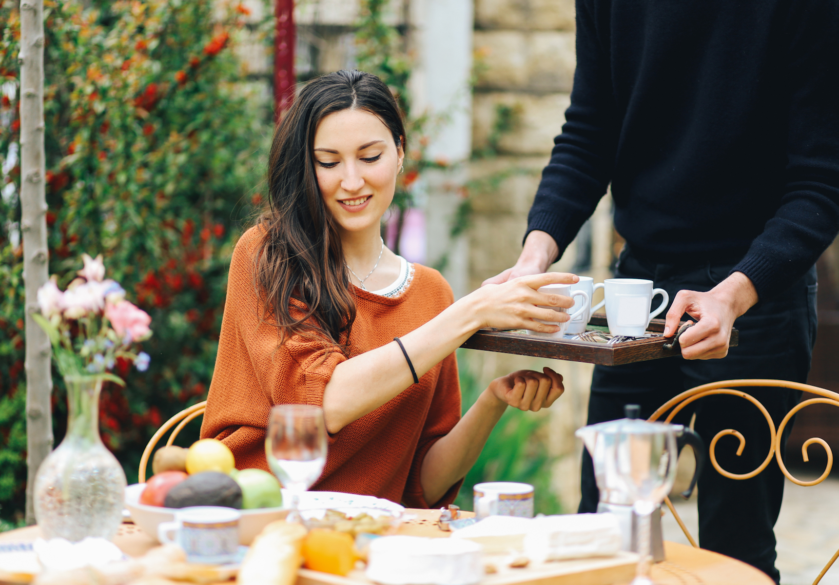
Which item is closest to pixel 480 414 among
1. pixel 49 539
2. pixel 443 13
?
pixel 49 539

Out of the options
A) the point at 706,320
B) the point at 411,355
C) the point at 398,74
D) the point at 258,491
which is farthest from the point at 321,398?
the point at 398,74

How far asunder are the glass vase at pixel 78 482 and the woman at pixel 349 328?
54 centimetres

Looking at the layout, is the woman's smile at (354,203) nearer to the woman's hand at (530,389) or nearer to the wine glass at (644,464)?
the woman's hand at (530,389)

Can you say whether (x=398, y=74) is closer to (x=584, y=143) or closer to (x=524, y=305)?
(x=584, y=143)

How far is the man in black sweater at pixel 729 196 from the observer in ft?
5.76

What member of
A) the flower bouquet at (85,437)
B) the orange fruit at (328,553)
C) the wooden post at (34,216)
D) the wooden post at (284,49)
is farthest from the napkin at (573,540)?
the wooden post at (284,49)

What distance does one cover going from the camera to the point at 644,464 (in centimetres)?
106

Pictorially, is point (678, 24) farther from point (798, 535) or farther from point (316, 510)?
point (798, 535)

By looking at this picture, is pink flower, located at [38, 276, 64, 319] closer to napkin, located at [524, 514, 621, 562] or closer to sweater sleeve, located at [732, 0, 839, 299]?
napkin, located at [524, 514, 621, 562]

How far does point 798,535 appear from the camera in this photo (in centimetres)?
412

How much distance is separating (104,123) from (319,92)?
4.69 ft

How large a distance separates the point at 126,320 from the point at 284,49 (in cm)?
240

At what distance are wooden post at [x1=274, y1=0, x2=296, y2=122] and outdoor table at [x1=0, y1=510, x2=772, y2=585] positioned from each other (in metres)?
2.20

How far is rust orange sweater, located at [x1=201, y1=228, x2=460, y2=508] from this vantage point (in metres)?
1.67
